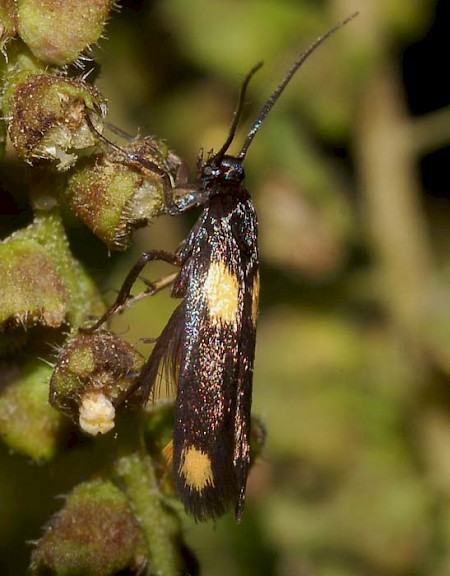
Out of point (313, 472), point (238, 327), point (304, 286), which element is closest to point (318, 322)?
point (304, 286)

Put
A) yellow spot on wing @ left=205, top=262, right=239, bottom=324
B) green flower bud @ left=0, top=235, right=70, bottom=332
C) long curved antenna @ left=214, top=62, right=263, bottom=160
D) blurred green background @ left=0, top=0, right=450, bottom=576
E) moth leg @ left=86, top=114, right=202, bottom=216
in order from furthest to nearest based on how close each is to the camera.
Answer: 1. blurred green background @ left=0, top=0, right=450, bottom=576
2. yellow spot on wing @ left=205, top=262, right=239, bottom=324
3. long curved antenna @ left=214, top=62, right=263, bottom=160
4. moth leg @ left=86, top=114, right=202, bottom=216
5. green flower bud @ left=0, top=235, right=70, bottom=332

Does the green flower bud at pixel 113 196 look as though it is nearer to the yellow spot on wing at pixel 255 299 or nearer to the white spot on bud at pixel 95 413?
the white spot on bud at pixel 95 413

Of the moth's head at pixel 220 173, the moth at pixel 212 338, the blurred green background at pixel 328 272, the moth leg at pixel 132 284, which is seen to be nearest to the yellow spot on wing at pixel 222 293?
the moth at pixel 212 338

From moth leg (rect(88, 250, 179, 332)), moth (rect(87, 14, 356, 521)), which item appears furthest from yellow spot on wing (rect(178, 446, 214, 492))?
moth leg (rect(88, 250, 179, 332))

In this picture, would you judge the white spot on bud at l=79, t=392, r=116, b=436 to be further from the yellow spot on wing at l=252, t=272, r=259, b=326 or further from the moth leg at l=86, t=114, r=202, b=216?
the yellow spot on wing at l=252, t=272, r=259, b=326

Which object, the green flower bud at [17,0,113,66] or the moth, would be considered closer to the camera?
the green flower bud at [17,0,113,66]

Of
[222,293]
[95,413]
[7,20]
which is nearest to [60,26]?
[7,20]
